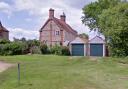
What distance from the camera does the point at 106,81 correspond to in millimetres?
21828

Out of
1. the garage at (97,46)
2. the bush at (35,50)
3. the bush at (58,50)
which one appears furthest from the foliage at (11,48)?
the garage at (97,46)

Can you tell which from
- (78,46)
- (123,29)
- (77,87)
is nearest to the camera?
(77,87)

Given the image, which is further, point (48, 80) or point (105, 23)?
point (105, 23)

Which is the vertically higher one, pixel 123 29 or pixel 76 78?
pixel 123 29

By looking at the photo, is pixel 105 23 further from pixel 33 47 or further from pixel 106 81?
pixel 106 81

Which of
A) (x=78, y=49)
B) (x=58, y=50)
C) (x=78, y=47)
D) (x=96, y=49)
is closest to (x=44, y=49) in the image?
(x=58, y=50)

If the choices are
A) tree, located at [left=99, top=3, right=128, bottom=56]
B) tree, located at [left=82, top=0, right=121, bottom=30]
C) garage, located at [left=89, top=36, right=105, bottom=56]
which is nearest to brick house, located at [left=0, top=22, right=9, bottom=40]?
tree, located at [left=82, top=0, right=121, bottom=30]

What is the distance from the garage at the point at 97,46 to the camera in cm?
6894

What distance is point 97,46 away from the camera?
69625 millimetres

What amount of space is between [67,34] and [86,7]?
7.52m

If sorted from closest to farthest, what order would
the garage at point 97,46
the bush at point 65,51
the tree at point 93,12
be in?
the bush at point 65,51
the garage at point 97,46
the tree at point 93,12

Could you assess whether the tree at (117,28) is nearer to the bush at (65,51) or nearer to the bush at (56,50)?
the bush at (56,50)

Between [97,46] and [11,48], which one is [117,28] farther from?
[11,48]

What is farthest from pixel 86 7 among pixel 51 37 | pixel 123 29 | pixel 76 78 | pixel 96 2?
pixel 76 78
